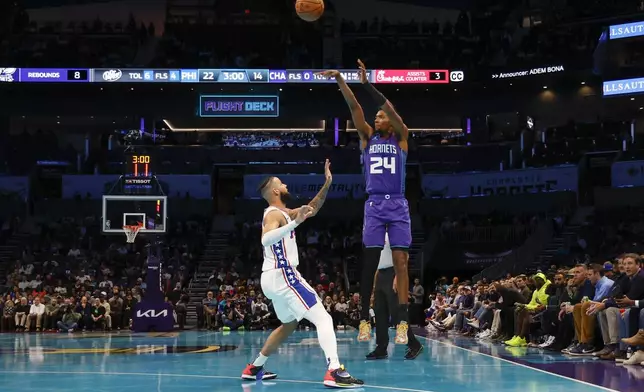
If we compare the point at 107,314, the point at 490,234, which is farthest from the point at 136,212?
the point at 490,234

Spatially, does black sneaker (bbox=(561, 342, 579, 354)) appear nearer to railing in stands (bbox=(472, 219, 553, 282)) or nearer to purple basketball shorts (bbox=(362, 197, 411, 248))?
purple basketball shorts (bbox=(362, 197, 411, 248))

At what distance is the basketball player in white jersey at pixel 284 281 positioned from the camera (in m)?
7.46

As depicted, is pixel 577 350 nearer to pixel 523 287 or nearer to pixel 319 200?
pixel 523 287

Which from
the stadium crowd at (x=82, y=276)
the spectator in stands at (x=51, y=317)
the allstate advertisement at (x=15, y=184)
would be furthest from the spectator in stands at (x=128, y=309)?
the allstate advertisement at (x=15, y=184)

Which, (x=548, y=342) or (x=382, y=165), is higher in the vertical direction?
(x=382, y=165)

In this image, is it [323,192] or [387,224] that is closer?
[323,192]

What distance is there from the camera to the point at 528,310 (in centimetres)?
1402

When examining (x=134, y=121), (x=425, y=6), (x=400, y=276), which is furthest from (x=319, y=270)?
(x=400, y=276)

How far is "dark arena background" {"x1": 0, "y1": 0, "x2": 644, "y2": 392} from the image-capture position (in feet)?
82.9

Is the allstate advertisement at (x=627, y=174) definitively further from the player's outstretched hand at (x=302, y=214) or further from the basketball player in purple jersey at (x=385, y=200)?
the player's outstretched hand at (x=302, y=214)

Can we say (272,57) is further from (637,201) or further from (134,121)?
(637,201)

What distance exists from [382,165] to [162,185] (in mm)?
24074

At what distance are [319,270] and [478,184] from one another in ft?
24.6

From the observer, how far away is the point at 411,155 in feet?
108
